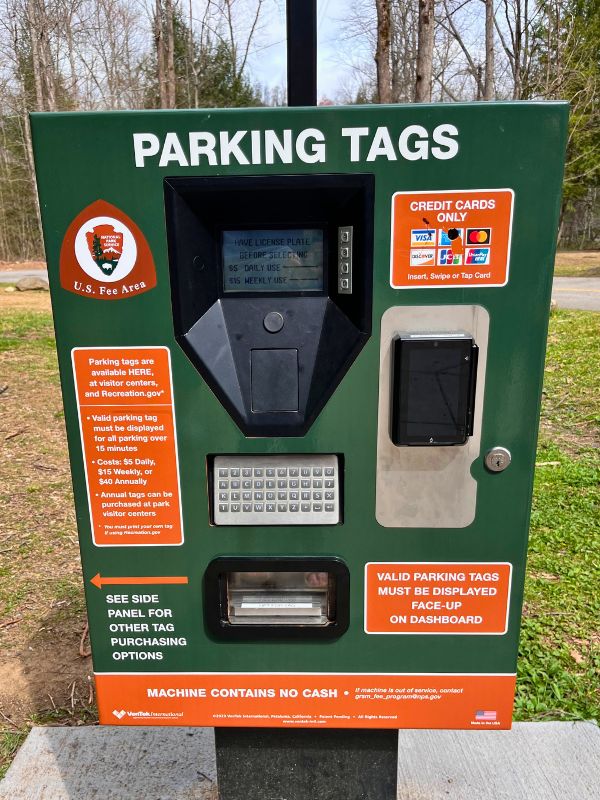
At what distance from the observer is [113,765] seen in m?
2.21

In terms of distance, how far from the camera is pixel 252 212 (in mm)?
1494

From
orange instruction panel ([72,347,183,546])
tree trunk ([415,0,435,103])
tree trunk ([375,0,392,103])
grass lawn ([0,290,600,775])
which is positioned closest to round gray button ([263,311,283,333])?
orange instruction panel ([72,347,183,546])

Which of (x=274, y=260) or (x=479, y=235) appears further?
(x=274, y=260)

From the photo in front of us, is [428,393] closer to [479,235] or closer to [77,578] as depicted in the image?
[479,235]

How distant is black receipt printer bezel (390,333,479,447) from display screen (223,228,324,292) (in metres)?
0.27

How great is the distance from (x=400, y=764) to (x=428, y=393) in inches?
57.1

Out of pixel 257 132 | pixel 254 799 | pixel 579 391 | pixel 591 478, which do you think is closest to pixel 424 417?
pixel 257 132

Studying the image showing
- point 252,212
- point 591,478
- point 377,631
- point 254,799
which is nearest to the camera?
point 252,212

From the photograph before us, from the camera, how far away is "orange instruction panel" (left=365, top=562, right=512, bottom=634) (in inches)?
62.2

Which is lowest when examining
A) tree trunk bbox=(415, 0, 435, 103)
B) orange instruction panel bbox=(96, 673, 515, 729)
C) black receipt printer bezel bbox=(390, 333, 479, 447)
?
orange instruction panel bbox=(96, 673, 515, 729)

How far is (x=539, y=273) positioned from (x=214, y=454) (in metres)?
0.83

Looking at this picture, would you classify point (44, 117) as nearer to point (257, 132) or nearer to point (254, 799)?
point (257, 132)

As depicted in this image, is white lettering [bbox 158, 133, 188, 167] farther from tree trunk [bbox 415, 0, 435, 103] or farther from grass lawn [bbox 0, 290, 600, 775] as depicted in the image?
tree trunk [bbox 415, 0, 435, 103]

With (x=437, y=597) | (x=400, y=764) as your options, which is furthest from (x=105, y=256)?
(x=400, y=764)
